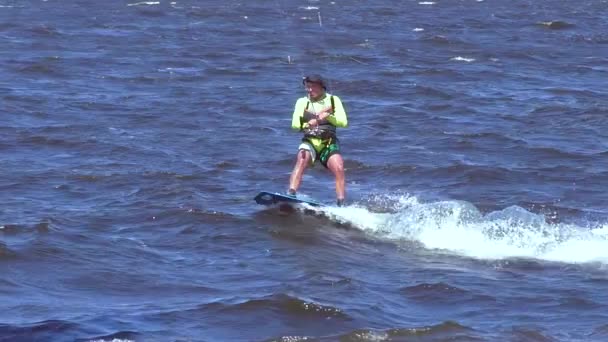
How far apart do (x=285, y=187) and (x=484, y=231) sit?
3.91 m

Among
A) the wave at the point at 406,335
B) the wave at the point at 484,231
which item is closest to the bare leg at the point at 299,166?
the wave at the point at 484,231

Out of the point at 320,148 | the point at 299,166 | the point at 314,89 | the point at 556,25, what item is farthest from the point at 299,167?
the point at 556,25

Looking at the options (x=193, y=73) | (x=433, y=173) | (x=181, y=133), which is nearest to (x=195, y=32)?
(x=193, y=73)

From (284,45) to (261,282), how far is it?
67.0 ft

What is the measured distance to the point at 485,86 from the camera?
89.4ft

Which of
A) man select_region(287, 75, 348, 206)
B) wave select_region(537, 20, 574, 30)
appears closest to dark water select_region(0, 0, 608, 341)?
man select_region(287, 75, 348, 206)

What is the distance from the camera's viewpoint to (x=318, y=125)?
15.5 metres

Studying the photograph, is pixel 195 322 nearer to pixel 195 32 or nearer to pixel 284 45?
pixel 284 45

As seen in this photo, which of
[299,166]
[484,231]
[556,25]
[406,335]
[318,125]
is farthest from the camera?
[556,25]

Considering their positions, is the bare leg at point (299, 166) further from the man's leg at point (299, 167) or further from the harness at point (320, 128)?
the harness at point (320, 128)

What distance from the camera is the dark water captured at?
39.2 ft

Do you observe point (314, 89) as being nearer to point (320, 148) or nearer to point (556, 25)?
point (320, 148)

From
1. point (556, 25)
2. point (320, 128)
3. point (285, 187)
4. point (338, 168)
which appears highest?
point (320, 128)

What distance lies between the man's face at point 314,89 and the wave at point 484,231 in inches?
52.5
